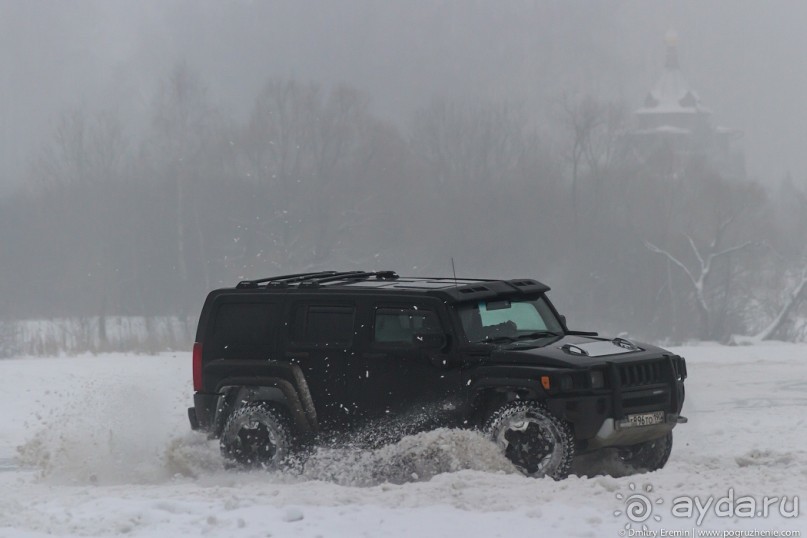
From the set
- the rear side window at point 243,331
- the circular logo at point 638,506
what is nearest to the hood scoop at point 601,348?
the circular logo at point 638,506

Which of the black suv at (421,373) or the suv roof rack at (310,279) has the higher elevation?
the suv roof rack at (310,279)

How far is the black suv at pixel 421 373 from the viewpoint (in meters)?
9.73

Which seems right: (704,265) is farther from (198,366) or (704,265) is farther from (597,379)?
(597,379)

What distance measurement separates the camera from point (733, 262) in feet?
185

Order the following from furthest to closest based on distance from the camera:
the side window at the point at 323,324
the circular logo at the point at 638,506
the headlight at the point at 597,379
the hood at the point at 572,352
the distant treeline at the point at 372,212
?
the distant treeline at the point at 372,212 → the side window at the point at 323,324 → the hood at the point at 572,352 → the headlight at the point at 597,379 → the circular logo at the point at 638,506

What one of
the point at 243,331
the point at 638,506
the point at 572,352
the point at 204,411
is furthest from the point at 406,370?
the point at 638,506

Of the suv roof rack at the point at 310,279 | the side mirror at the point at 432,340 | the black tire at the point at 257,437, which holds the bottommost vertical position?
the black tire at the point at 257,437

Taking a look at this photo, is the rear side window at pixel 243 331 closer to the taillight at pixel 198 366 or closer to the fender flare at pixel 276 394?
the taillight at pixel 198 366

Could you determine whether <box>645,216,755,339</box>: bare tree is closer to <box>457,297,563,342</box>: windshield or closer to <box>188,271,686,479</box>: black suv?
<box>457,297,563,342</box>: windshield

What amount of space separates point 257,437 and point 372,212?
5250cm

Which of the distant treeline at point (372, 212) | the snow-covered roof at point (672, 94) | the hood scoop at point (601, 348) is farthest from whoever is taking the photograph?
the snow-covered roof at point (672, 94)

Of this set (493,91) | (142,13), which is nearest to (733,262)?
(493,91)

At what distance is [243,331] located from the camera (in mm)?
11281

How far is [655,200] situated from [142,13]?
4902cm
